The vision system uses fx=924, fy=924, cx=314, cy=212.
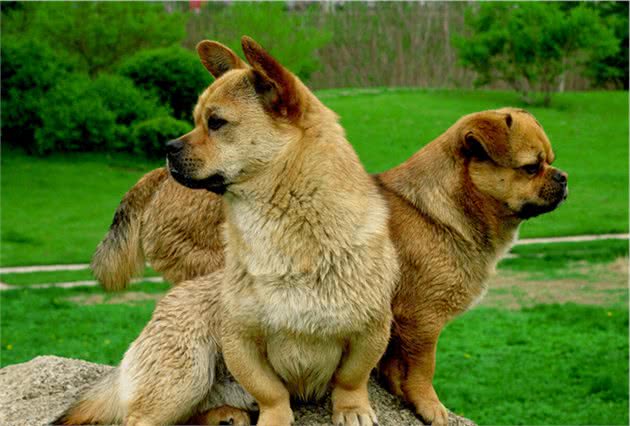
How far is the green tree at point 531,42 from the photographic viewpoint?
117ft

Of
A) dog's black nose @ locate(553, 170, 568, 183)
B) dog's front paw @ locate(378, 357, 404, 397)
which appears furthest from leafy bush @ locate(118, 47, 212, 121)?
dog's black nose @ locate(553, 170, 568, 183)

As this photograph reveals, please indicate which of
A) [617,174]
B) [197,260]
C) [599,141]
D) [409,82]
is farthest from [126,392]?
[409,82]

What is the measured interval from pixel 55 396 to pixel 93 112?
2388 cm

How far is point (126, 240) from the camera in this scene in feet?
19.5

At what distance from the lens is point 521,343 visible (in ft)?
46.1

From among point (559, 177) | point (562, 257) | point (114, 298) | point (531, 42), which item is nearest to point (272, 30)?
point (531, 42)

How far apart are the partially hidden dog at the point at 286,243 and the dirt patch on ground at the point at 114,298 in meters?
12.1

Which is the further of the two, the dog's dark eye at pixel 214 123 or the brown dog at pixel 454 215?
the brown dog at pixel 454 215

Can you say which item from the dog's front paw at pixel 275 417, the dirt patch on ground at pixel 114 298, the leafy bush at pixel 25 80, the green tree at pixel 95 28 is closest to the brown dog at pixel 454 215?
the dog's front paw at pixel 275 417

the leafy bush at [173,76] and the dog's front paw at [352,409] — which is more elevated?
the dog's front paw at [352,409]

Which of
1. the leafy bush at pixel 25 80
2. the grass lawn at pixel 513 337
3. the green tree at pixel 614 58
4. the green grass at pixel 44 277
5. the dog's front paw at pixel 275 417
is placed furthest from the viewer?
the green tree at pixel 614 58

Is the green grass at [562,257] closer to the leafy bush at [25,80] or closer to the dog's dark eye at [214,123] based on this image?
the dog's dark eye at [214,123]

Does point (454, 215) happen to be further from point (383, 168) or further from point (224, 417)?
point (383, 168)

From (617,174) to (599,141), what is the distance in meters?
4.01
